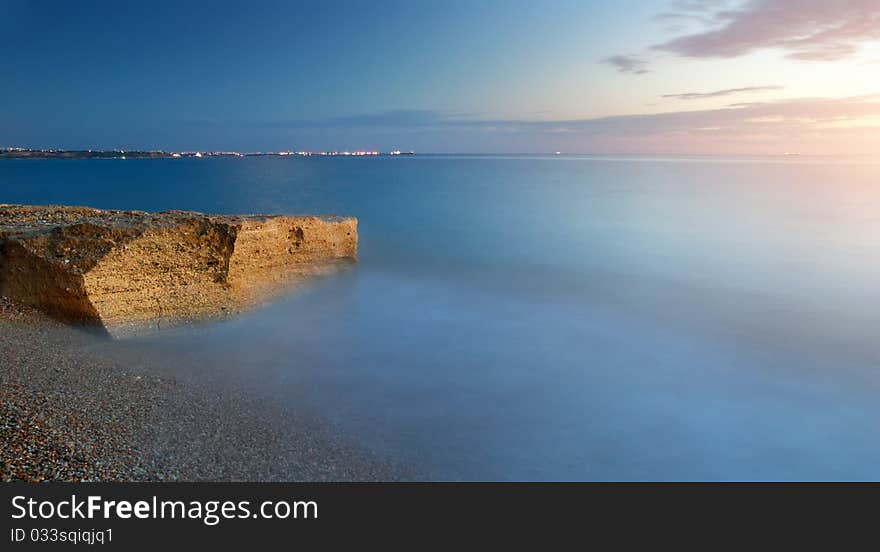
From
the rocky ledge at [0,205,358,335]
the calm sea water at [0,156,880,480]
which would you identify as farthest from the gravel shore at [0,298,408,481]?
the rocky ledge at [0,205,358,335]

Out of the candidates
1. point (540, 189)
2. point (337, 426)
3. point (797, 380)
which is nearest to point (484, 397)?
point (337, 426)

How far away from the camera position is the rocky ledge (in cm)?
829

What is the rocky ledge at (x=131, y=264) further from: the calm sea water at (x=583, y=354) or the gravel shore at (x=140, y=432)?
the gravel shore at (x=140, y=432)

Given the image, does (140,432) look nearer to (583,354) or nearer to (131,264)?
(131,264)

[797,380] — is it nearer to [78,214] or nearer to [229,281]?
[229,281]

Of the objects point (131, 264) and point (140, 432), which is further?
point (131, 264)

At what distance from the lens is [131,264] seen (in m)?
8.73

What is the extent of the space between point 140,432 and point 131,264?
3941 mm

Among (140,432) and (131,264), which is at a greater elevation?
(131,264)

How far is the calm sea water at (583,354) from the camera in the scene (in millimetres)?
6430

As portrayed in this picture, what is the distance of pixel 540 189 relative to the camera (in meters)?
39.5

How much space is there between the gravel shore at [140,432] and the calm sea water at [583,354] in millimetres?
477

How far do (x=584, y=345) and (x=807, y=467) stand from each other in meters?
3.78

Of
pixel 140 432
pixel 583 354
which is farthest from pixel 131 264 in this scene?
pixel 583 354
